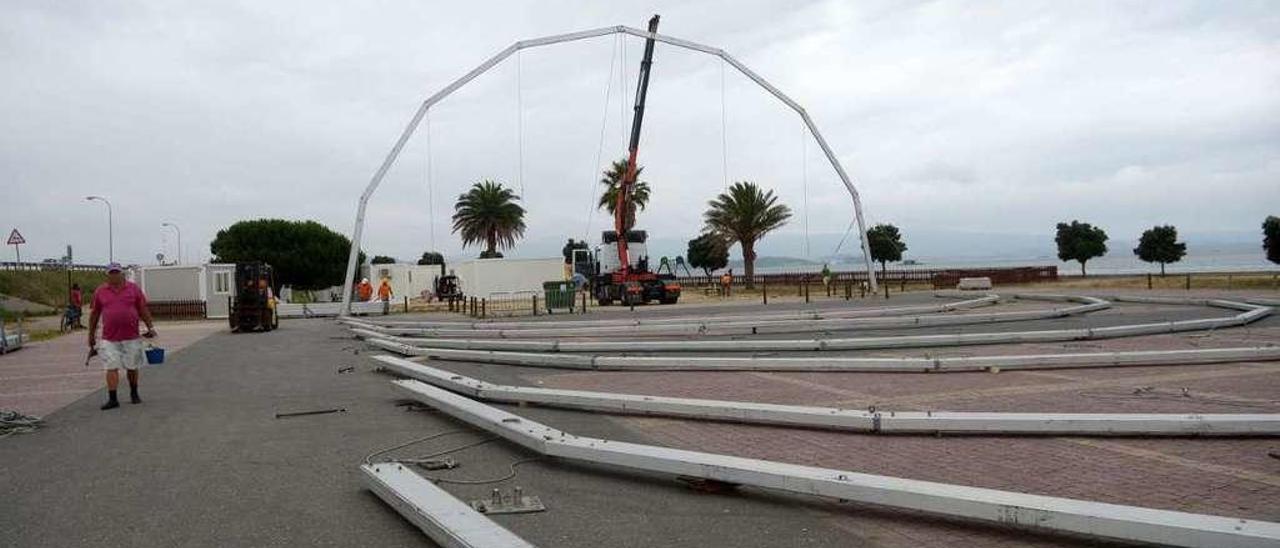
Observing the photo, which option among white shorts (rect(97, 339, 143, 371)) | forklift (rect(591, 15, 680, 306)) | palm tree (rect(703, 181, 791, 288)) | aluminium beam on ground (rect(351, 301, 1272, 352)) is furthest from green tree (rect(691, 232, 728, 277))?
white shorts (rect(97, 339, 143, 371))

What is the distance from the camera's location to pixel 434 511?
16.1 feet

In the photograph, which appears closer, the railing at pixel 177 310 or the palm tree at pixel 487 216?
the railing at pixel 177 310

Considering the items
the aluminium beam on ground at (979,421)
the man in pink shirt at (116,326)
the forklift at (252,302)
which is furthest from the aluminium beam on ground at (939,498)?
the forklift at (252,302)

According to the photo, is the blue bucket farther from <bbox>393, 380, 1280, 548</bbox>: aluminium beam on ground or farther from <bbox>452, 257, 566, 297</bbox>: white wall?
<bbox>452, 257, 566, 297</bbox>: white wall

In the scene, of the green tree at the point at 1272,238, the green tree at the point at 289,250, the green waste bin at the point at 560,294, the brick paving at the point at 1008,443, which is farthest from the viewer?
the green tree at the point at 289,250

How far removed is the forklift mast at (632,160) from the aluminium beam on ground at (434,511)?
3083 centimetres

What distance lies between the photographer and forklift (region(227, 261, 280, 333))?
2664cm

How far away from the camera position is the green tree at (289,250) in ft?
249

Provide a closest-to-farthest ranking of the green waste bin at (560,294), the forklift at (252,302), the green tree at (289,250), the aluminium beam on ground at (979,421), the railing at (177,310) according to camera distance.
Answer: the aluminium beam on ground at (979,421)
the forklift at (252,302)
the green waste bin at (560,294)
the railing at (177,310)
the green tree at (289,250)

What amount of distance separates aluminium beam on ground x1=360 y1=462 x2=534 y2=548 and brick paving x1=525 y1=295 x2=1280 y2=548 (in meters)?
1.99

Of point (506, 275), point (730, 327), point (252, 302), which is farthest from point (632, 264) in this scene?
point (730, 327)

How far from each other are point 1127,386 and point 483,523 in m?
8.22

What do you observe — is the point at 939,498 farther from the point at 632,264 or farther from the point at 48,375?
the point at 632,264

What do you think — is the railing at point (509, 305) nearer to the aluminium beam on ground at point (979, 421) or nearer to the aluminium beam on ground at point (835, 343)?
the aluminium beam on ground at point (835, 343)
